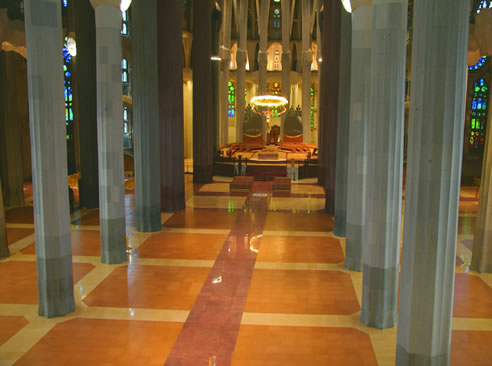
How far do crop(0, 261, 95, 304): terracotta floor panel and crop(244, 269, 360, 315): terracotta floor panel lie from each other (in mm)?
3427

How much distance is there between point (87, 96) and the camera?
47.6 feet

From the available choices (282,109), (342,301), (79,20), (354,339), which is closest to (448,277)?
(354,339)

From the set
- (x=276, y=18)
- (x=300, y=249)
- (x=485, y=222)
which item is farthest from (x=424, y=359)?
(x=276, y=18)

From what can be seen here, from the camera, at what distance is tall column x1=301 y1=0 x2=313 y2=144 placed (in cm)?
3229

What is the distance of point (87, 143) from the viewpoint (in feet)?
48.0

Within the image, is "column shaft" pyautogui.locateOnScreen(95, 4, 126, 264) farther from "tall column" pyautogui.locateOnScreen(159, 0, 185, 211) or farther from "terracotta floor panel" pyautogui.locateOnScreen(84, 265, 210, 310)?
"tall column" pyautogui.locateOnScreen(159, 0, 185, 211)

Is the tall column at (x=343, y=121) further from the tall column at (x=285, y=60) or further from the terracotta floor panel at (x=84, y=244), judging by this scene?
the tall column at (x=285, y=60)

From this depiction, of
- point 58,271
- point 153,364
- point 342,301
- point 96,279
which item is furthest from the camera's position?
point 96,279

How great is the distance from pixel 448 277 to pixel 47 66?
18.9ft

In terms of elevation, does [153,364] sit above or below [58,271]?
below

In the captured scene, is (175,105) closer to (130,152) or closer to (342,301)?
(342,301)

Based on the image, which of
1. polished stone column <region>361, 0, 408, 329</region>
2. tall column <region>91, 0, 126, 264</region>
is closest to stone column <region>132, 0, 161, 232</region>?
tall column <region>91, 0, 126, 264</region>

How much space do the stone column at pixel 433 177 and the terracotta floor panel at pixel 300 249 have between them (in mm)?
4854

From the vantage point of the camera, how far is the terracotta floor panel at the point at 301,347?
551cm
